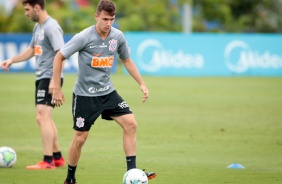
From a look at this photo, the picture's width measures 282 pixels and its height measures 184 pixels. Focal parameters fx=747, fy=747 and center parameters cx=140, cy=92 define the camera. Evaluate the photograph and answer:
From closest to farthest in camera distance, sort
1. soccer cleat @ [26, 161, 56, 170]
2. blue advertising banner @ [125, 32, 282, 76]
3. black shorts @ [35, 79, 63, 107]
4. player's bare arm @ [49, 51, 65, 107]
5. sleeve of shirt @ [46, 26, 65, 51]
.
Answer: player's bare arm @ [49, 51, 65, 107] → sleeve of shirt @ [46, 26, 65, 51] → soccer cleat @ [26, 161, 56, 170] → black shorts @ [35, 79, 63, 107] → blue advertising banner @ [125, 32, 282, 76]

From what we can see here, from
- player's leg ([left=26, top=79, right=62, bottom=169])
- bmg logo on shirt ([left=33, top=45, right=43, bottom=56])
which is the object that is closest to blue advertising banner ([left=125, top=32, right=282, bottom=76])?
bmg logo on shirt ([left=33, top=45, right=43, bottom=56])

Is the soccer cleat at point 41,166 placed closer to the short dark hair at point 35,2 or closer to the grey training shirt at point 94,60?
the grey training shirt at point 94,60

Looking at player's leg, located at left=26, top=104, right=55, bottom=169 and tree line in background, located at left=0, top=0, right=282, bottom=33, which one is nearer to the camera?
player's leg, located at left=26, top=104, right=55, bottom=169

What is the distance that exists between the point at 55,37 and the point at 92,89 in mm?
1970

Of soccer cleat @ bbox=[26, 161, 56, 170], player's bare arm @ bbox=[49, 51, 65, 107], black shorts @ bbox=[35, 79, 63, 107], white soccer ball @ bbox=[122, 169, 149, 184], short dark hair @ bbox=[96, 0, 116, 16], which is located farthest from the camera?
black shorts @ bbox=[35, 79, 63, 107]

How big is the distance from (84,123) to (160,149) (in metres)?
4.39

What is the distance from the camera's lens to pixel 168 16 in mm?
52719

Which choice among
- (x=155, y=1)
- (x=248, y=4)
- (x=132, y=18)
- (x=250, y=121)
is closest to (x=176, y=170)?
(x=250, y=121)

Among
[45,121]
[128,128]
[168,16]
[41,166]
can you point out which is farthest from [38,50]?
[168,16]

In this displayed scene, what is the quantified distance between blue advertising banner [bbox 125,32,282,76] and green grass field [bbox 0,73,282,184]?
6.80 m

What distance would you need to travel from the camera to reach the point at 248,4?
59.4 meters

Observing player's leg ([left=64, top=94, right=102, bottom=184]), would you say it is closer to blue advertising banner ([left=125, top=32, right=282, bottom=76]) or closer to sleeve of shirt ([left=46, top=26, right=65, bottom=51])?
sleeve of shirt ([left=46, top=26, right=65, bottom=51])

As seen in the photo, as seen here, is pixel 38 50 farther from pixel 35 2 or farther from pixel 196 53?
pixel 196 53

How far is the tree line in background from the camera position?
49.4m
